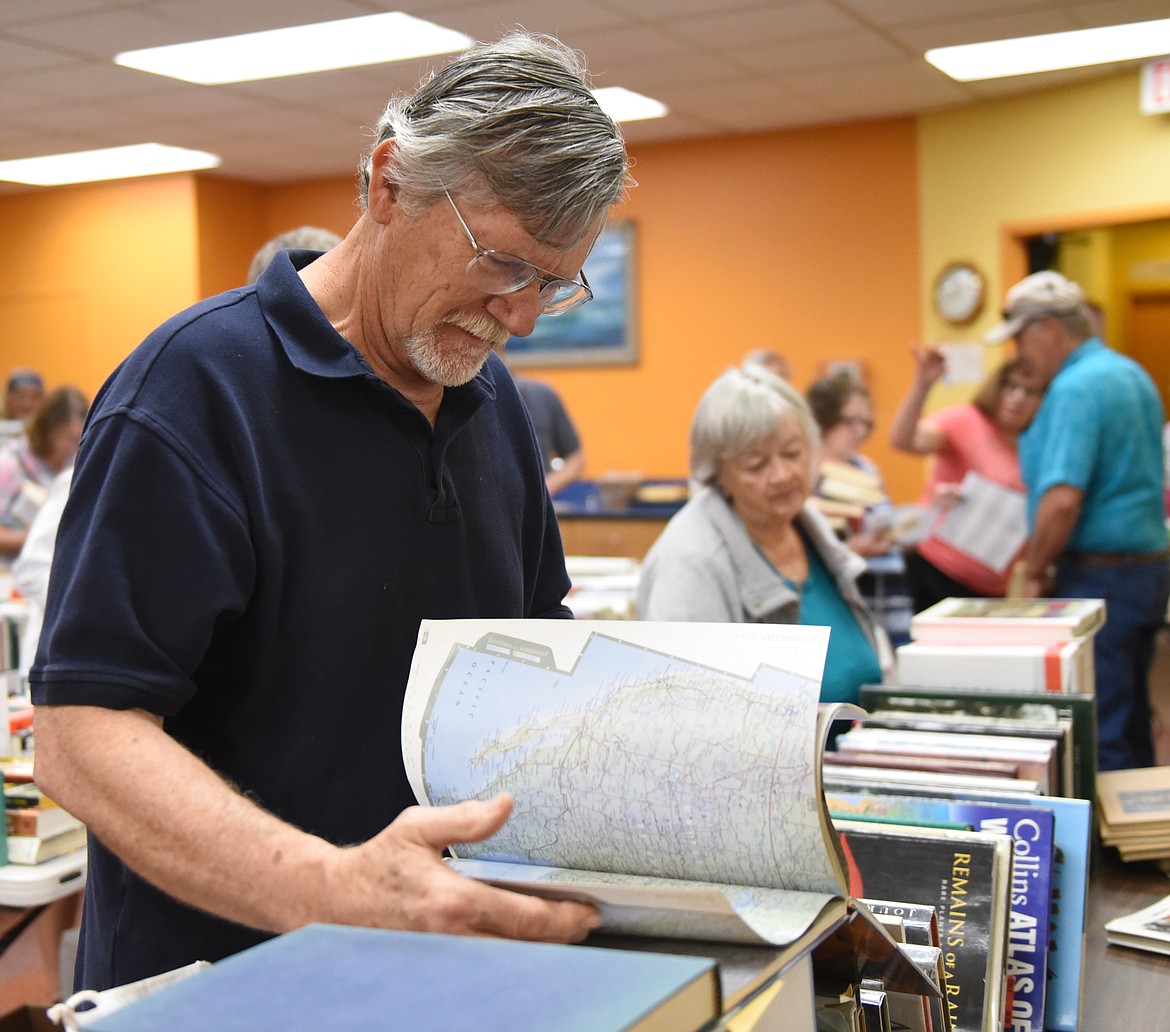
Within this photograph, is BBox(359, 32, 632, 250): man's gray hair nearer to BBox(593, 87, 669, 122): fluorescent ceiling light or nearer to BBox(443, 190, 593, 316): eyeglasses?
BBox(443, 190, 593, 316): eyeglasses

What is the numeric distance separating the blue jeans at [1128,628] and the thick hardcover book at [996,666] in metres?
1.58

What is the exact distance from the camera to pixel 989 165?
281 inches

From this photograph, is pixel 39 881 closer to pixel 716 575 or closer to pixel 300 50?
pixel 716 575

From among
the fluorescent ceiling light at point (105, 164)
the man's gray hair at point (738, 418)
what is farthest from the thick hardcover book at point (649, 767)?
the fluorescent ceiling light at point (105, 164)

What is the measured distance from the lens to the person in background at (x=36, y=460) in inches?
180

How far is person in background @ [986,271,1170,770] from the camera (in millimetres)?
3646

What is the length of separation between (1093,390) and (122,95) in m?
5.06

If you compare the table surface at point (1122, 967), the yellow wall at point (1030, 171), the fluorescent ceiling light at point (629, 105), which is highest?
the fluorescent ceiling light at point (629, 105)

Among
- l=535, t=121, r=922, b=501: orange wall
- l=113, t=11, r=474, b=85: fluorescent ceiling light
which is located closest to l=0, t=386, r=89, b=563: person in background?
l=113, t=11, r=474, b=85: fluorescent ceiling light

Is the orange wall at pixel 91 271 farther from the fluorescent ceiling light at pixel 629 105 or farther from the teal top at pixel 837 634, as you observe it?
the teal top at pixel 837 634

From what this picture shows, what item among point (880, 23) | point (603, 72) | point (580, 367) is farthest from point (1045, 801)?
point (580, 367)

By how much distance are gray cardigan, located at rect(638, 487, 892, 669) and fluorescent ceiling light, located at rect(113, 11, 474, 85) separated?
138 inches

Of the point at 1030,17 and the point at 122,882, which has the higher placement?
the point at 1030,17

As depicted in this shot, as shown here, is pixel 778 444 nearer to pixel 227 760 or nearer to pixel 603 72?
pixel 227 760
